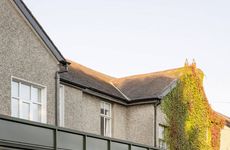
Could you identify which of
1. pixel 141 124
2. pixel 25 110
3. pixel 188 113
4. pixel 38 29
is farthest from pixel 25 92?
pixel 188 113

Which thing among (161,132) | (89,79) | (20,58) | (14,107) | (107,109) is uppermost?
(89,79)

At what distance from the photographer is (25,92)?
18.0 m

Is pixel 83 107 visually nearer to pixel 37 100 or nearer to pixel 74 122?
pixel 74 122

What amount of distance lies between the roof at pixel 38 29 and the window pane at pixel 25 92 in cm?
182

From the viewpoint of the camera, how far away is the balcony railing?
1284cm

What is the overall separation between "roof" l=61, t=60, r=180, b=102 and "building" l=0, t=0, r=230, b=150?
9 cm

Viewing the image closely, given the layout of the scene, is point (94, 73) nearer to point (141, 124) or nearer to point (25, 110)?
point (141, 124)

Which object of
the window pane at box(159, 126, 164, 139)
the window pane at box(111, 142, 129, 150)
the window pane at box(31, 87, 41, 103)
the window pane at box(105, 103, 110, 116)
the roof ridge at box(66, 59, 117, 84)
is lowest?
the window pane at box(111, 142, 129, 150)

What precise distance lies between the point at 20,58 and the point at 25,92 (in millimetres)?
1241

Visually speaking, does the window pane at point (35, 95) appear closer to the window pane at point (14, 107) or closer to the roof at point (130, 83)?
the window pane at point (14, 107)

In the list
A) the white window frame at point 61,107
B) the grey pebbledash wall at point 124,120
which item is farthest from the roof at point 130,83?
the white window frame at point 61,107

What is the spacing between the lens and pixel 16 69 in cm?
1741

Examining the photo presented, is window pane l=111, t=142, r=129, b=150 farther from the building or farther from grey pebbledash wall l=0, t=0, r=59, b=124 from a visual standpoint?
grey pebbledash wall l=0, t=0, r=59, b=124

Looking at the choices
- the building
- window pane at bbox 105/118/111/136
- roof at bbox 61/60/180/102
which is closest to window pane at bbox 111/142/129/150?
the building
